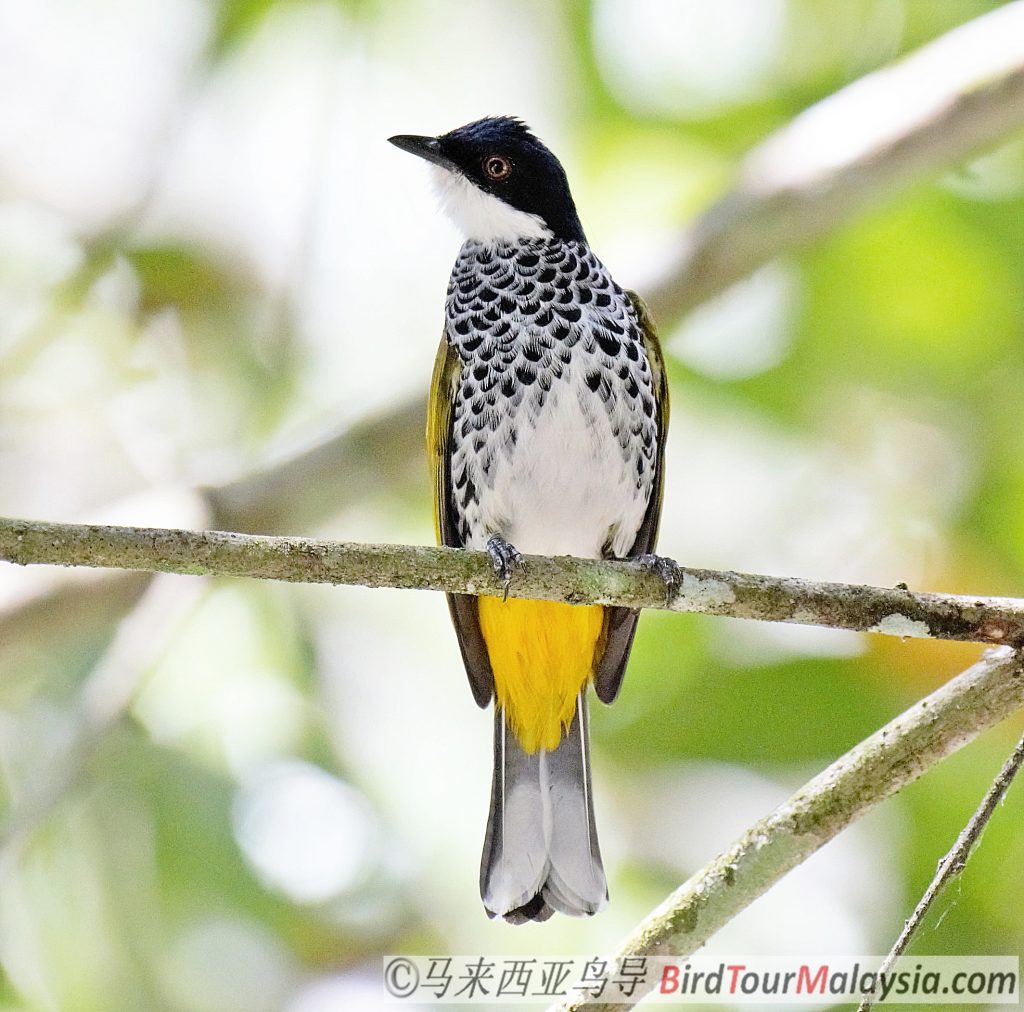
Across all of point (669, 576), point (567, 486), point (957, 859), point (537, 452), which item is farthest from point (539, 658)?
point (957, 859)

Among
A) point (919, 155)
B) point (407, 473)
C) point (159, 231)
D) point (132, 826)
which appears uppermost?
point (919, 155)

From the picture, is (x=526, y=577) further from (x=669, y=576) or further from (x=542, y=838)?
(x=542, y=838)

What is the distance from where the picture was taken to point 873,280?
6.93 meters

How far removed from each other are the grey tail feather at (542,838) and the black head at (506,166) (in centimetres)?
178

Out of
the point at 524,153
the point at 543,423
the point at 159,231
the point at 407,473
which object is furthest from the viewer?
the point at 159,231

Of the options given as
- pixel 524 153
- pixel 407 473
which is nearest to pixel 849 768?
pixel 524 153

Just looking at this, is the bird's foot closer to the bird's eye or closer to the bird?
the bird

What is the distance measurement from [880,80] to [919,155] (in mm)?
426

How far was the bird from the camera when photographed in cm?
445

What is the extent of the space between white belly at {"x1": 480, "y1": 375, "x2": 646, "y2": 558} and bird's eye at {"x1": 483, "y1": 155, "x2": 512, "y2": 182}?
89cm

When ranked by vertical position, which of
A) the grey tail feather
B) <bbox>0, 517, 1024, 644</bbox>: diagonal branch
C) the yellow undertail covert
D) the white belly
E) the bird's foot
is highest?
<bbox>0, 517, 1024, 644</bbox>: diagonal branch

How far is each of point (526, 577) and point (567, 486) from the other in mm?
1256

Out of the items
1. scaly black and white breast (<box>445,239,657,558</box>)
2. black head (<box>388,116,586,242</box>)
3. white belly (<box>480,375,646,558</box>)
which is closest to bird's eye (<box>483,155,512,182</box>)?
black head (<box>388,116,586,242</box>)

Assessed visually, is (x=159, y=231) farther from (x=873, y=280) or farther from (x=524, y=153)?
(x=873, y=280)
